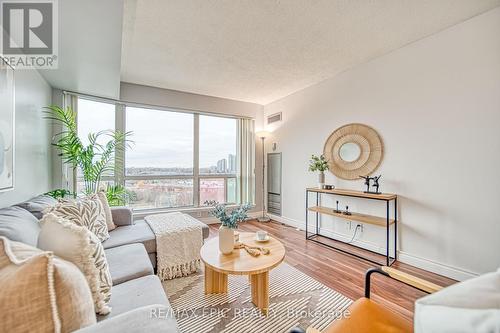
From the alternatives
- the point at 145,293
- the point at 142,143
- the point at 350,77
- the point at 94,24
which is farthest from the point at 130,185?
the point at 350,77

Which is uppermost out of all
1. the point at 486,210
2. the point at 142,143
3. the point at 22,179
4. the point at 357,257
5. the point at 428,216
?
the point at 142,143

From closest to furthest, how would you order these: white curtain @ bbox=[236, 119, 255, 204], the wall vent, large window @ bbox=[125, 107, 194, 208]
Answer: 1. large window @ bbox=[125, 107, 194, 208]
2. the wall vent
3. white curtain @ bbox=[236, 119, 255, 204]

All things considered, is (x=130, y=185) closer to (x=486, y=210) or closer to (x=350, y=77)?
(x=350, y=77)

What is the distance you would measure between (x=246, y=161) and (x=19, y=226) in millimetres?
3841

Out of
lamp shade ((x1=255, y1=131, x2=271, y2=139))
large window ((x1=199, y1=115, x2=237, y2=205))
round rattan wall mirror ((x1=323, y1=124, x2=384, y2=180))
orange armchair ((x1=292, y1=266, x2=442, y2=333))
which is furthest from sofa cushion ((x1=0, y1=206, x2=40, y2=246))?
lamp shade ((x1=255, y1=131, x2=271, y2=139))

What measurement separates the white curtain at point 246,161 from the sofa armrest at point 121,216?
250 cm

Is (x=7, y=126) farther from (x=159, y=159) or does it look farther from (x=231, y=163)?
(x=231, y=163)

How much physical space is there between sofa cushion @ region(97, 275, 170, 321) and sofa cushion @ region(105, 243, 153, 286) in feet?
0.26

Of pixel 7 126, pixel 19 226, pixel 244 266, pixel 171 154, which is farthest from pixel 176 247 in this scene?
pixel 171 154

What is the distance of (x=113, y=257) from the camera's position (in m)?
1.70

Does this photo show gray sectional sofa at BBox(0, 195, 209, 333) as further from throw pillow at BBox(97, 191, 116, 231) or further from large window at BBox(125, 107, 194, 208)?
large window at BBox(125, 107, 194, 208)

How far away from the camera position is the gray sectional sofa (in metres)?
0.83

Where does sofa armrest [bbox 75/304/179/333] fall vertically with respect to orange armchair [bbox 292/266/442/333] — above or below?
above

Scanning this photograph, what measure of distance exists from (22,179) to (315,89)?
4.16 meters
